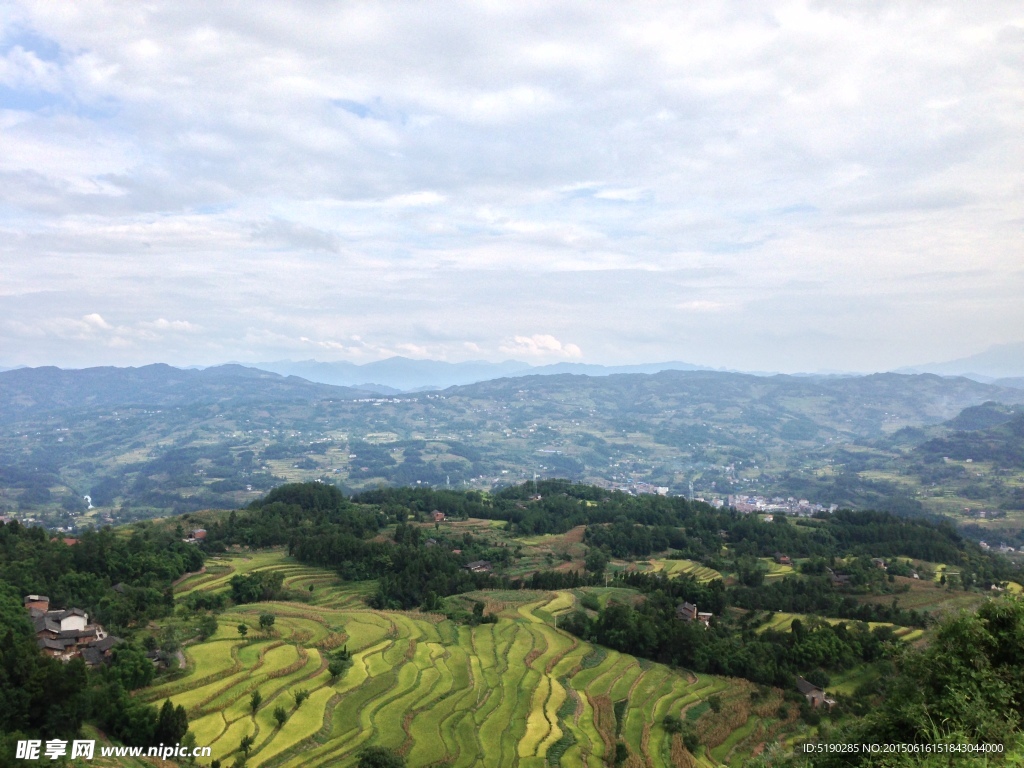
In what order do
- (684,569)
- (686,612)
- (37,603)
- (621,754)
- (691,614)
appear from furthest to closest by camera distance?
(684,569) < (686,612) < (691,614) < (37,603) < (621,754)

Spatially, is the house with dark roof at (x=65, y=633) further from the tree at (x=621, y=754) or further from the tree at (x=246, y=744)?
the tree at (x=621, y=754)

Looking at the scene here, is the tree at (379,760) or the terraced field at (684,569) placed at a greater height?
the tree at (379,760)

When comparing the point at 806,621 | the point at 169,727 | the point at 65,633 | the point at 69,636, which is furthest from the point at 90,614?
the point at 806,621

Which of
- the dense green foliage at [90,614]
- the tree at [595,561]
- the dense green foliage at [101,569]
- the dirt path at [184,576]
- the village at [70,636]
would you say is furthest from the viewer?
the tree at [595,561]

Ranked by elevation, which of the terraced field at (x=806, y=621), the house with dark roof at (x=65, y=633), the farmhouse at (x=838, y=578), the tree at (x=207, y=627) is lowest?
the farmhouse at (x=838, y=578)

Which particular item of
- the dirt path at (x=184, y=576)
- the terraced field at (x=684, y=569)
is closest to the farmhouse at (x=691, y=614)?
the terraced field at (x=684, y=569)

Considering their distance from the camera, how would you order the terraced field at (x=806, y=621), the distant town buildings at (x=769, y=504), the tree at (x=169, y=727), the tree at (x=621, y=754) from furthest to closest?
1. the distant town buildings at (x=769, y=504)
2. the terraced field at (x=806, y=621)
3. the tree at (x=621, y=754)
4. the tree at (x=169, y=727)

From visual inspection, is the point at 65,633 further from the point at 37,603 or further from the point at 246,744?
the point at 246,744

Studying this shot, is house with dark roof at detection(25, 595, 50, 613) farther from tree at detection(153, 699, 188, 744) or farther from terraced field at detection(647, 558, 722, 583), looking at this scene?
terraced field at detection(647, 558, 722, 583)
